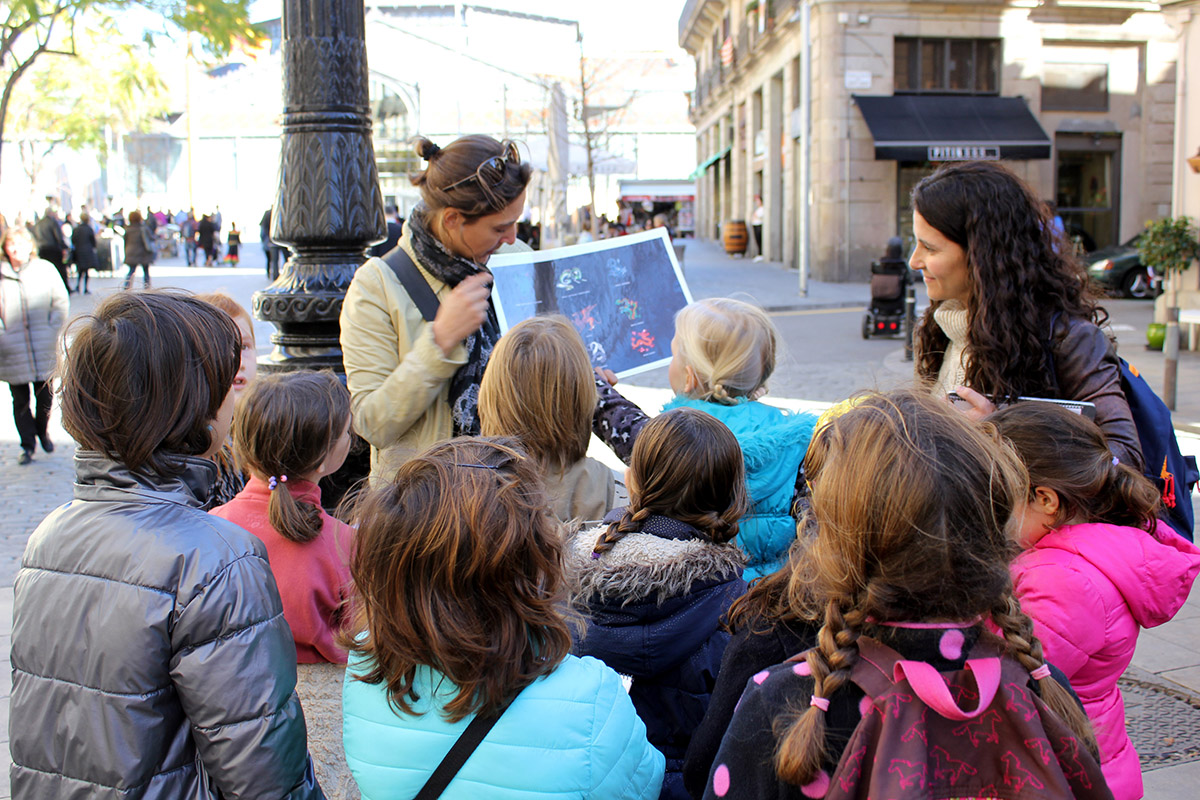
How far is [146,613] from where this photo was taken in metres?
1.65

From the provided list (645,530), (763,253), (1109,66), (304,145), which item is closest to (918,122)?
(1109,66)

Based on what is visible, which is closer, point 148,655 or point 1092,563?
point 148,655

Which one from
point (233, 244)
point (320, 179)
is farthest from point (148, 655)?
point (233, 244)

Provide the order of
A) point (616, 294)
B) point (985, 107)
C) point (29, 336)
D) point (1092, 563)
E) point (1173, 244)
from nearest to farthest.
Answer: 1. point (1092, 563)
2. point (616, 294)
3. point (29, 336)
4. point (1173, 244)
5. point (985, 107)

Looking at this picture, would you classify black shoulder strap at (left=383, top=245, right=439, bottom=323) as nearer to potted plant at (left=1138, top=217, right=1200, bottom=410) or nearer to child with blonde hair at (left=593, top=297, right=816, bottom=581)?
child with blonde hair at (left=593, top=297, right=816, bottom=581)

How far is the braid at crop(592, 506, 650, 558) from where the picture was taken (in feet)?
7.27

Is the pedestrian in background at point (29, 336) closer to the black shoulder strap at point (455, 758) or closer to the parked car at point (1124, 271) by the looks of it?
the black shoulder strap at point (455, 758)

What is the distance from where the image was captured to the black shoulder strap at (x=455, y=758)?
1.69 m

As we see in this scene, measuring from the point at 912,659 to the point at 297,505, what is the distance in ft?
5.34

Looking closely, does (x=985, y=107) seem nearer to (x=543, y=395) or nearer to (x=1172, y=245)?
(x=1172, y=245)

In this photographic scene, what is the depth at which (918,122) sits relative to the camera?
23.7m

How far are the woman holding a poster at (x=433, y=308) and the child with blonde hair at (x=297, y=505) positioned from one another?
0.26 meters

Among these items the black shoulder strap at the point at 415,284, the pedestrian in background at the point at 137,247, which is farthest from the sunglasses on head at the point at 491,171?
the pedestrian in background at the point at 137,247

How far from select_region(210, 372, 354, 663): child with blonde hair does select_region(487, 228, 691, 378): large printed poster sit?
91 cm
